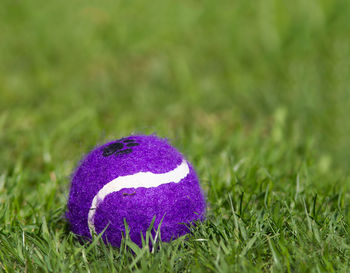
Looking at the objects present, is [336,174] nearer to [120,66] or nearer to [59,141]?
[59,141]

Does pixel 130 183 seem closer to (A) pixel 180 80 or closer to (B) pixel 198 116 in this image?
(B) pixel 198 116

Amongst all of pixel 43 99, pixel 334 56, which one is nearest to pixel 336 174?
pixel 334 56

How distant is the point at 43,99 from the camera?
4695 millimetres

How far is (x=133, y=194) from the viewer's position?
2.13 meters

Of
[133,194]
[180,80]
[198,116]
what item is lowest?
[198,116]

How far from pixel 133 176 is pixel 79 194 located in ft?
1.03

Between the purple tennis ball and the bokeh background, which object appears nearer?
the purple tennis ball

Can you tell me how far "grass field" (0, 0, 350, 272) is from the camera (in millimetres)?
2107

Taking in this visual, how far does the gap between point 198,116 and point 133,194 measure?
2.36 m

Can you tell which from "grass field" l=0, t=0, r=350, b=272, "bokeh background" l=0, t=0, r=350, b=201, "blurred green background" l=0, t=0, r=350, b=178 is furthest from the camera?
"blurred green background" l=0, t=0, r=350, b=178

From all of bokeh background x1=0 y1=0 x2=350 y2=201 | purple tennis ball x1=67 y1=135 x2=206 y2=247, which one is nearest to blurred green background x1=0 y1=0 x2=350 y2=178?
bokeh background x1=0 y1=0 x2=350 y2=201

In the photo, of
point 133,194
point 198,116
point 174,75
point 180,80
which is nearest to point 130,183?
point 133,194

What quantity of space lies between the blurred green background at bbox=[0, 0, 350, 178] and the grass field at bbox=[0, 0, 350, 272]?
17 mm

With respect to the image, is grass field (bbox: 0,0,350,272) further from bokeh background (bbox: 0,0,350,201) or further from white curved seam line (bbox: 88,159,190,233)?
white curved seam line (bbox: 88,159,190,233)
